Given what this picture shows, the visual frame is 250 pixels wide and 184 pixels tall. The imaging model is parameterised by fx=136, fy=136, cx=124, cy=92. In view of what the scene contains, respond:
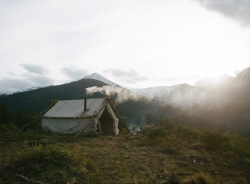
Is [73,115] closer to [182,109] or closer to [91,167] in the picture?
[91,167]

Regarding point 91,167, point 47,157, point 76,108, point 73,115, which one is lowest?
point 91,167

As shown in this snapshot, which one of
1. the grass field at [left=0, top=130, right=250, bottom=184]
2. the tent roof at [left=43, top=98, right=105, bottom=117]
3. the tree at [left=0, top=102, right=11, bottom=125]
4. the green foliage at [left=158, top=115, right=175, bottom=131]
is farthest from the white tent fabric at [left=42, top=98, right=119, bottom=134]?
the tree at [left=0, top=102, right=11, bottom=125]


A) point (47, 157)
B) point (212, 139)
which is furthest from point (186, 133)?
point (47, 157)

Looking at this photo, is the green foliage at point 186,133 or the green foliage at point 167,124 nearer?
the green foliage at point 186,133

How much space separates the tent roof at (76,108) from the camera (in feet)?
46.8

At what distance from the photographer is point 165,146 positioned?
27.0ft

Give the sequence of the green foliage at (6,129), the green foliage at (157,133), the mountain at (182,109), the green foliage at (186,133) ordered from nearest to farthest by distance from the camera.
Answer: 1. the green foliage at (157,133)
2. the green foliage at (186,133)
3. the green foliage at (6,129)
4. the mountain at (182,109)

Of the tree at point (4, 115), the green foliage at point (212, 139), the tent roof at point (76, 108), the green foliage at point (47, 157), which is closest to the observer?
the green foliage at point (47, 157)

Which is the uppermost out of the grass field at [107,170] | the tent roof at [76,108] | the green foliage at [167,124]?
the tent roof at [76,108]

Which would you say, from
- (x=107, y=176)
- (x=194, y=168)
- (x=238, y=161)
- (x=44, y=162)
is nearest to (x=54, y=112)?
(x=44, y=162)

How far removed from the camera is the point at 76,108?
15.6 m

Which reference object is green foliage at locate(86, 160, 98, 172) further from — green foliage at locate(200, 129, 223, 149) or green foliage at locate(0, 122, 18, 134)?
green foliage at locate(0, 122, 18, 134)

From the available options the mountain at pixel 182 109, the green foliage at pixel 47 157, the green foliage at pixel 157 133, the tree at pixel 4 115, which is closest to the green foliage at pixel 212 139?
the green foliage at pixel 157 133

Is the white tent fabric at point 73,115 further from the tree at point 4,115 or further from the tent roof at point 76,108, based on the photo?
the tree at point 4,115
